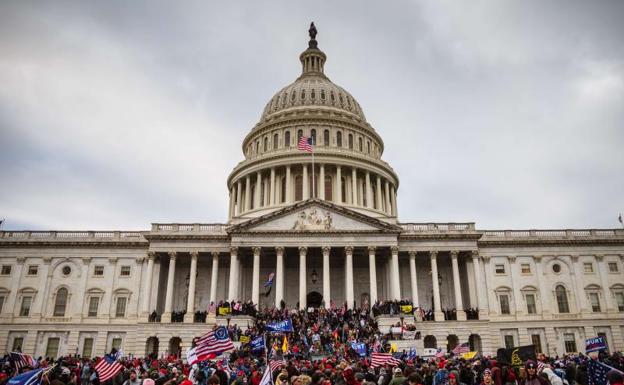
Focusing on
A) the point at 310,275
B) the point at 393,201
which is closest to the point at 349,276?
the point at 310,275

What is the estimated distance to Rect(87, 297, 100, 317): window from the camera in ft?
174

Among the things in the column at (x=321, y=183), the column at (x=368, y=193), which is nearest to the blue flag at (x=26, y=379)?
the column at (x=321, y=183)

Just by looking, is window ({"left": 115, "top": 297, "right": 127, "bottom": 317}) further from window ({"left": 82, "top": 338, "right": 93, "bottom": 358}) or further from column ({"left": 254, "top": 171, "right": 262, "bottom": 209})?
column ({"left": 254, "top": 171, "right": 262, "bottom": 209})

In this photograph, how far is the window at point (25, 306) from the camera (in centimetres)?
5241

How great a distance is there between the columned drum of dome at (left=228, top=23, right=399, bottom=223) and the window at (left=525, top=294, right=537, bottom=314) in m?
17.7

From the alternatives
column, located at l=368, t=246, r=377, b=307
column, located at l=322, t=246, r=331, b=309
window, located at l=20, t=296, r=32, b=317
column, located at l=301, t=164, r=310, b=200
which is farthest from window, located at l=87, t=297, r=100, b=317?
column, located at l=368, t=246, r=377, b=307

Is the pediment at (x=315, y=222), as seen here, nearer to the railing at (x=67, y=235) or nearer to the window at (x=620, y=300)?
the railing at (x=67, y=235)

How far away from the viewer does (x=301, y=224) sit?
167 ft

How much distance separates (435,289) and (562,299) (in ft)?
50.6

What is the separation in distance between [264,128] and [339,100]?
13.0 metres

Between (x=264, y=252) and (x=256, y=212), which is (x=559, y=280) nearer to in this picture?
(x=264, y=252)

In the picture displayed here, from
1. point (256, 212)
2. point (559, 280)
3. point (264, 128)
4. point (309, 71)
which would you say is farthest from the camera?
point (309, 71)

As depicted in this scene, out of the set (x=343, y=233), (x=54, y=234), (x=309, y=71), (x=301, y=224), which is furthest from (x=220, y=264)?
(x=309, y=71)

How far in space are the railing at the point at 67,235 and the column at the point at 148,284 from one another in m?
4.43
